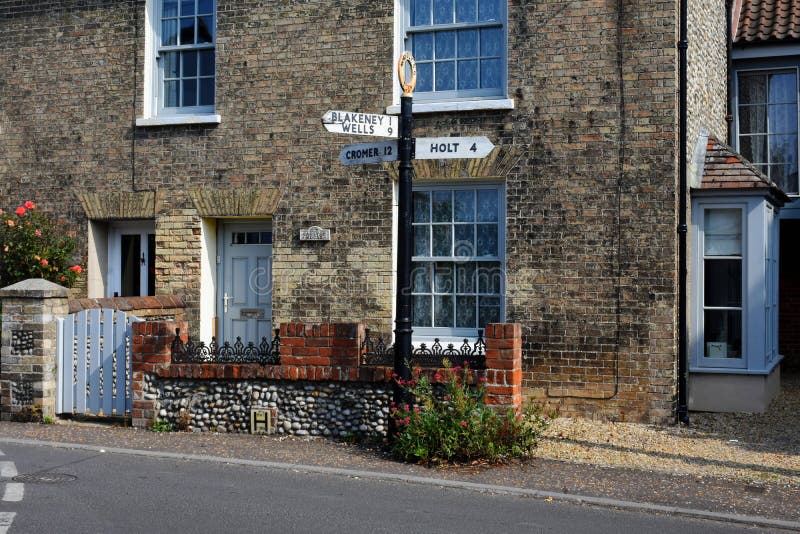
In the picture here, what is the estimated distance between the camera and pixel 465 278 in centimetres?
1137

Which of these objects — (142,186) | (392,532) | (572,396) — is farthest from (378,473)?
(142,186)

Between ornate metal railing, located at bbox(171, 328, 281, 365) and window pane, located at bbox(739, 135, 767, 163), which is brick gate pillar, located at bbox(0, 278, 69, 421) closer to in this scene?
ornate metal railing, located at bbox(171, 328, 281, 365)

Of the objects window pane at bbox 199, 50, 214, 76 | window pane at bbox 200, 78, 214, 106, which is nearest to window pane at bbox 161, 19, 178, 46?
window pane at bbox 199, 50, 214, 76

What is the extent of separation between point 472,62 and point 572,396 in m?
4.23

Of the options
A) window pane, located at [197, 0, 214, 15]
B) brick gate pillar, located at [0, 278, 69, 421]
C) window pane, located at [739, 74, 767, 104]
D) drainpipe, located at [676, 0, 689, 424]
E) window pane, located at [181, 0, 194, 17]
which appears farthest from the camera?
window pane, located at [739, 74, 767, 104]

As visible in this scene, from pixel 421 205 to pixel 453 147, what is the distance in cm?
320

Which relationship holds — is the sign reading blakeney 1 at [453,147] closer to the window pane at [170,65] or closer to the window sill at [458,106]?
the window sill at [458,106]

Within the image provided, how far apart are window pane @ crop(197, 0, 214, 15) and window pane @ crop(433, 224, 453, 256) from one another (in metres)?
4.32

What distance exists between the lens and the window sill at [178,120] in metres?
12.0

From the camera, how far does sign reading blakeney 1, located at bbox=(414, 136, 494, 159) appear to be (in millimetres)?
8320

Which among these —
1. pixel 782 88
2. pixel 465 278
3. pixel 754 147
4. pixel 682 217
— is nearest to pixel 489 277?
pixel 465 278

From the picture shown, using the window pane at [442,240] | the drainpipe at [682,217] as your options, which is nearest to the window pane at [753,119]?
the drainpipe at [682,217]

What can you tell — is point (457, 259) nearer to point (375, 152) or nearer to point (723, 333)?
point (375, 152)

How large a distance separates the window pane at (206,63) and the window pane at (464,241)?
159 inches
